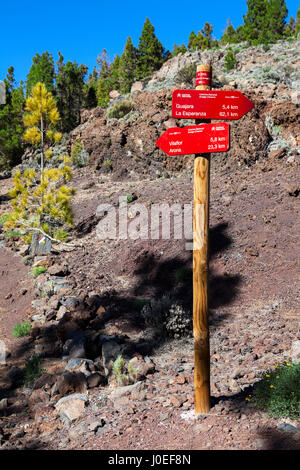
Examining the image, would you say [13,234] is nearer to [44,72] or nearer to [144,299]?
[144,299]

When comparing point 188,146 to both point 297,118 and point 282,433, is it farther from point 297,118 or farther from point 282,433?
point 297,118

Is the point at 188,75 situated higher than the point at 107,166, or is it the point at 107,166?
the point at 188,75

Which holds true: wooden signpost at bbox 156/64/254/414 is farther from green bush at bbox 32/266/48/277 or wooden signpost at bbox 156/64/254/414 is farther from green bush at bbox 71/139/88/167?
green bush at bbox 71/139/88/167

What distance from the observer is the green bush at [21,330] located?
21.9 feet

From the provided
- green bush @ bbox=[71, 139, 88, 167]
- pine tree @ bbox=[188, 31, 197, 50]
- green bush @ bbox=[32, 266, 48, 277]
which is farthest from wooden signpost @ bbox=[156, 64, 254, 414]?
pine tree @ bbox=[188, 31, 197, 50]

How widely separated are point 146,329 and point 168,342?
1.96 feet

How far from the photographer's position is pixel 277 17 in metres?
33.4

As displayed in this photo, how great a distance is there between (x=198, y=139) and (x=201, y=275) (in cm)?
124

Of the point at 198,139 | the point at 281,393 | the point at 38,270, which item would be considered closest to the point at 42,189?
the point at 38,270

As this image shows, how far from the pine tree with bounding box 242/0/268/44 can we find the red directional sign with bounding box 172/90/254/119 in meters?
34.8

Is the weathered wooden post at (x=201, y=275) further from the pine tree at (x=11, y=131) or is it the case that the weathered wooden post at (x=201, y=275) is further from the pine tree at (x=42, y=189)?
Result: the pine tree at (x=11, y=131)

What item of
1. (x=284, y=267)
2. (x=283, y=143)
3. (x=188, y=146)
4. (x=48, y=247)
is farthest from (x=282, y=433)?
(x=283, y=143)

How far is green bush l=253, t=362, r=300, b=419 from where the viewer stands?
333 cm
